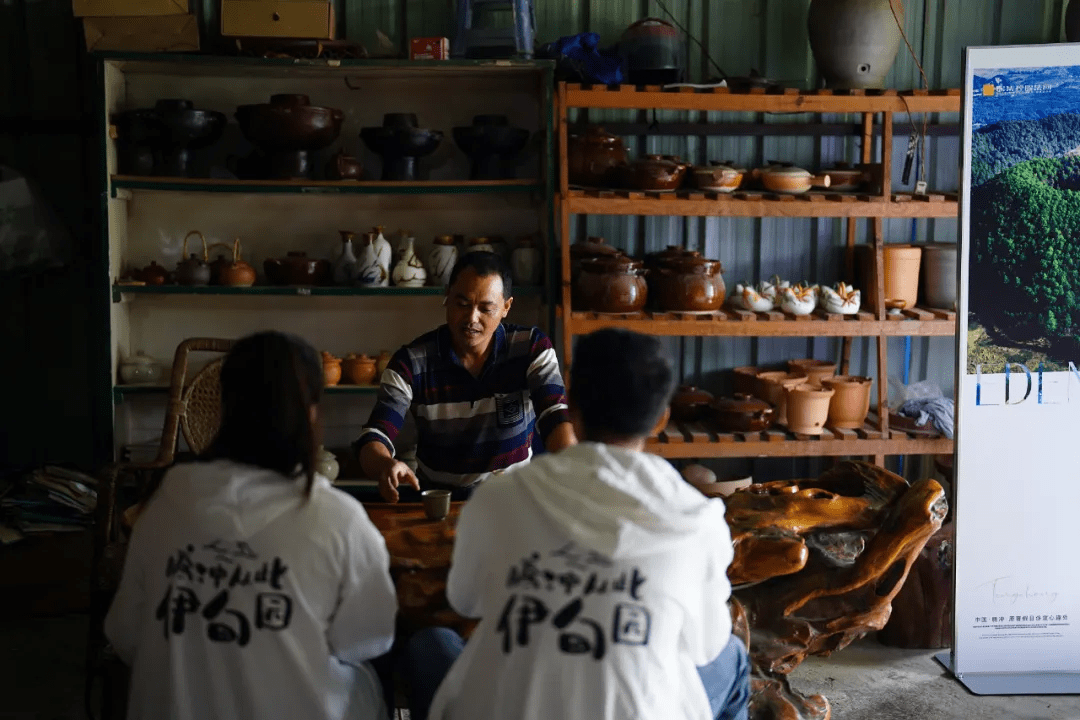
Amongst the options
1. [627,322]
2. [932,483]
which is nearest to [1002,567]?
[932,483]

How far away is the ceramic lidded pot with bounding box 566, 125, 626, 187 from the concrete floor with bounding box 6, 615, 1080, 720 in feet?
6.59

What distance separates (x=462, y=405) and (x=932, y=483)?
131 centimetres

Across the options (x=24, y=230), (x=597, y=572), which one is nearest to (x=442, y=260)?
(x=24, y=230)

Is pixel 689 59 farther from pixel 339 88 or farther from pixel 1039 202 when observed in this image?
pixel 1039 202

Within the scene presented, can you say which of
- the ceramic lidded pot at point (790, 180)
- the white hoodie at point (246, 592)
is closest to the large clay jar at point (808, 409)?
the ceramic lidded pot at point (790, 180)

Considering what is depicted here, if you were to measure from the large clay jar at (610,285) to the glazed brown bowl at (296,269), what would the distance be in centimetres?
110

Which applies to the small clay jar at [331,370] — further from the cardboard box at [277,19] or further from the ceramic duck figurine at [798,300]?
the ceramic duck figurine at [798,300]

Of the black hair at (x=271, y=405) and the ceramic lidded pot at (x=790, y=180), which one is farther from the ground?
the ceramic lidded pot at (x=790, y=180)

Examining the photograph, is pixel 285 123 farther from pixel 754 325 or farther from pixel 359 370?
pixel 754 325

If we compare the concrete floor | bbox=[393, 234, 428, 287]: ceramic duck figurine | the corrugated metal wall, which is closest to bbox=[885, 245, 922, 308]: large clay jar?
the corrugated metal wall

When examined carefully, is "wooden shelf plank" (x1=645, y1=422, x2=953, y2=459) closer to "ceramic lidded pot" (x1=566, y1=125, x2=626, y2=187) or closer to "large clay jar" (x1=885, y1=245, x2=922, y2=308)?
"large clay jar" (x1=885, y1=245, x2=922, y2=308)

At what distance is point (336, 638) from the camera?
1.92 m

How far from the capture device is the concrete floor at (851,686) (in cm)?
321

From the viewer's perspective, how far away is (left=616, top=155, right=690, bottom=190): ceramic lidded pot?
4.07 meters
